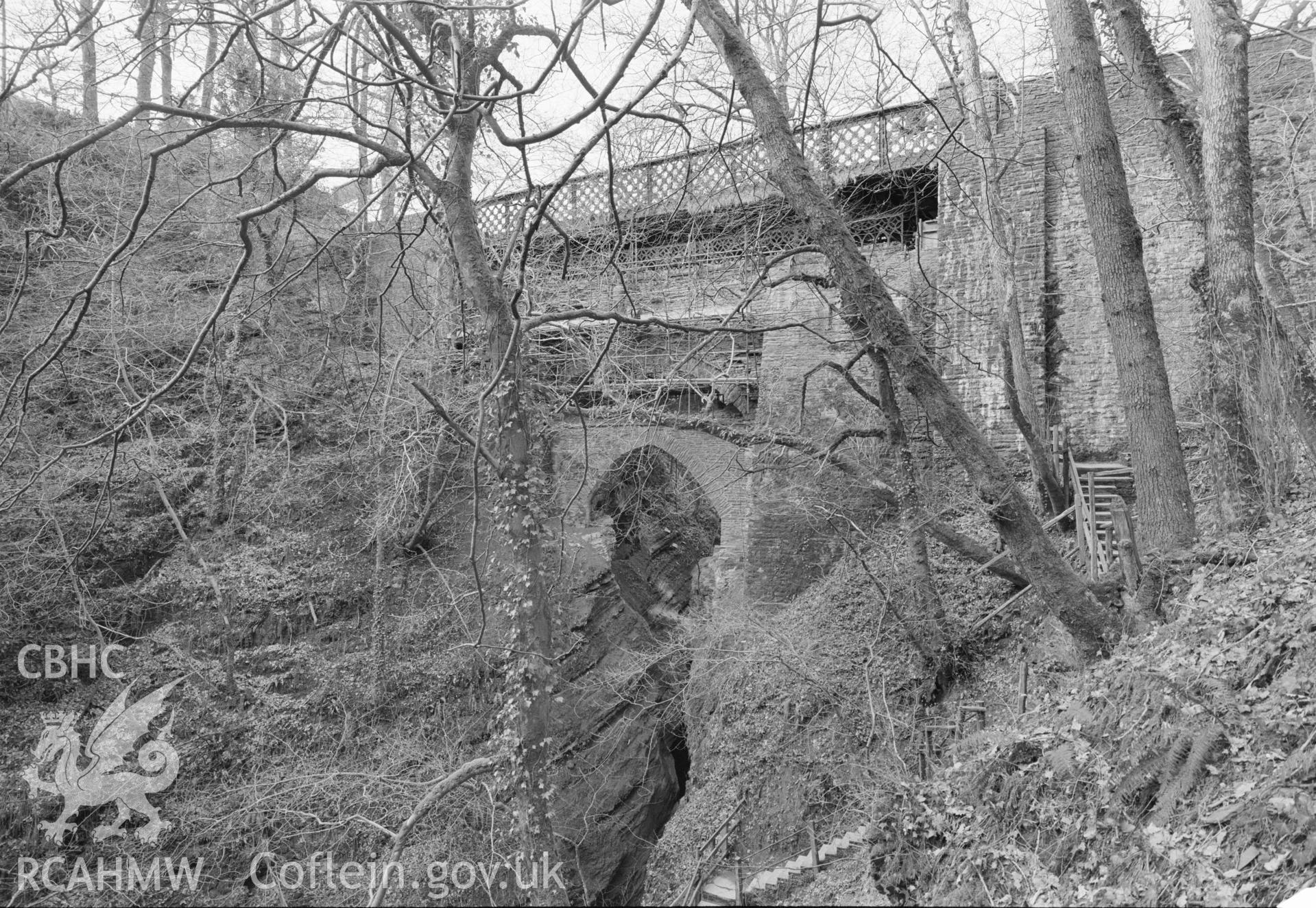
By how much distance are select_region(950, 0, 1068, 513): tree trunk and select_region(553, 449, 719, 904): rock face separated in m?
4.56

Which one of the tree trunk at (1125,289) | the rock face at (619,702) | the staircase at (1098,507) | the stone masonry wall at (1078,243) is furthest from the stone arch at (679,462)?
the tree trunk at (1125,289)

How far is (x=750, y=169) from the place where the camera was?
33.9 feet

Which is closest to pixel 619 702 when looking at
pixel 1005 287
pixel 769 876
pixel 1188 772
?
pixel 769 876

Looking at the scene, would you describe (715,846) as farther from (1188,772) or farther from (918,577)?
(1188,772)

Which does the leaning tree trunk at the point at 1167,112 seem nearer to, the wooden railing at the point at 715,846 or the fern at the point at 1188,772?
the fern at the point at 1188,772

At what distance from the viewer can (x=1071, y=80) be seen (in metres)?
6.73

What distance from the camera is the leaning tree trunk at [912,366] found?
5836 millimetres

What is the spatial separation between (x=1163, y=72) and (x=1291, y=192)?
3900 millimetres

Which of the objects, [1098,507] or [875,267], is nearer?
[1098,507]

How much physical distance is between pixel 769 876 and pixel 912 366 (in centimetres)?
463

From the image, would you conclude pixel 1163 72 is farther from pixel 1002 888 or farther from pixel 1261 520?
pixel 1002 888

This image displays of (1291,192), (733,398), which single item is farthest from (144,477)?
(1291,192)

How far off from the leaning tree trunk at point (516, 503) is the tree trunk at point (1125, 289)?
14.4 feet

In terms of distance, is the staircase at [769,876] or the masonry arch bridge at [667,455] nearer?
the staircase at [769,876]
